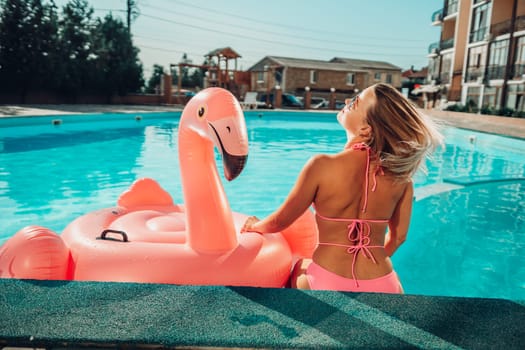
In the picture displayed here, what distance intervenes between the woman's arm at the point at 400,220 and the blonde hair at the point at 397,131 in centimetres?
27

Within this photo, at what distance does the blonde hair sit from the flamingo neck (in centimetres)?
116

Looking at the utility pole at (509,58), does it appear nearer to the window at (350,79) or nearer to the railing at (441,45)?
the railing at (441,45)

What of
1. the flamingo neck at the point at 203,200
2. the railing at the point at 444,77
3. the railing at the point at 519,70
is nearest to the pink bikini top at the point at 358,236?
the flamingo neck at the point at 203,200

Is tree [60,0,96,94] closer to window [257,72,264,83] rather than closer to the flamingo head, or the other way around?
window [257,72,264,83]

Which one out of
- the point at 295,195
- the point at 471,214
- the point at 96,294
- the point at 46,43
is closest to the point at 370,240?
the point at 295,195

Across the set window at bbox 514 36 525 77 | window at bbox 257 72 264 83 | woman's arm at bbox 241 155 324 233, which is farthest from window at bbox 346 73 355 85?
woman's arm at bbox 241 155 324 233

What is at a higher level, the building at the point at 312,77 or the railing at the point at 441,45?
the railing at the point at 441,45

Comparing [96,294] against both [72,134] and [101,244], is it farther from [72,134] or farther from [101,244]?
[72,134]

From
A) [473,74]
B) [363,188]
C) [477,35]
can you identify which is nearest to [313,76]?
[473,74]

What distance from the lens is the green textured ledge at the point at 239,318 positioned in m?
1.27

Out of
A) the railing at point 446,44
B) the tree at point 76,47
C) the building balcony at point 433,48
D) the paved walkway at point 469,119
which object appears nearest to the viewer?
→ the paved walkway at point 469,119

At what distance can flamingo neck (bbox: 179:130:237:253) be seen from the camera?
2.60m

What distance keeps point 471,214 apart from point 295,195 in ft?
16.0

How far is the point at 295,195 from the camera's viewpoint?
1877 mm
